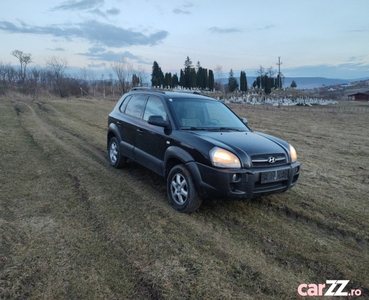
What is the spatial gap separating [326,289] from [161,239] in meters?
1.85

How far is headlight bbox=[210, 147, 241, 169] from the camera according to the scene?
3.79 metres

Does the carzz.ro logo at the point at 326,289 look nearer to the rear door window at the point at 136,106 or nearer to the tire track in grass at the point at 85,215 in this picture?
the tire track in grass at the point at 85,215

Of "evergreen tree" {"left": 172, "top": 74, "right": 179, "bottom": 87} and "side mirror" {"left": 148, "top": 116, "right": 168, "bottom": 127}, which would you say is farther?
"evergreen tree" {"left": 172, "top": 74, "right": 179, "bottom": 87}

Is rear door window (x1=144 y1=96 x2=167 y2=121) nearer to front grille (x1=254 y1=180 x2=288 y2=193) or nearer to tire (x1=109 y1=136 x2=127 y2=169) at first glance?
tire (x1=109 y1=136 x2=127 y2=169)

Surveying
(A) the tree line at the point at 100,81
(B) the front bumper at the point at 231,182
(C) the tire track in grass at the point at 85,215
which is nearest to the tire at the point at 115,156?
(C) the tire track in grass at the point at 85,215

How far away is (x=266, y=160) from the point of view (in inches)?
155

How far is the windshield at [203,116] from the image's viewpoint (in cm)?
480

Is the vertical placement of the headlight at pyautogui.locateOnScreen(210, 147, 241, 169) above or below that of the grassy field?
above

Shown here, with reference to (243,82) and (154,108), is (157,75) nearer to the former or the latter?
(243,82)

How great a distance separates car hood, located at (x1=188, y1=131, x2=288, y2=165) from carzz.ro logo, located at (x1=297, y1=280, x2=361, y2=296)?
5.26ft

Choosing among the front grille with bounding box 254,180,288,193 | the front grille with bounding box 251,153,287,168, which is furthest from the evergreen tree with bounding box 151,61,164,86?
the front grille with bounding box 254,180,288,193

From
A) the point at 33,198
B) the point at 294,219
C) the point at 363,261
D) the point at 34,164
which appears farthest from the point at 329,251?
the point at 34,164

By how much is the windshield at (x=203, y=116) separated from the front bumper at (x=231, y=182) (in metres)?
1.01

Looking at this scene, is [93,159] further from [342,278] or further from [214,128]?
[342,278]
